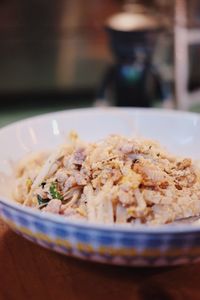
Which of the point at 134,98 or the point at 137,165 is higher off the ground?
the point at 137,165

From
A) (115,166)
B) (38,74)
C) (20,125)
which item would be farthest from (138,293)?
(38,74)

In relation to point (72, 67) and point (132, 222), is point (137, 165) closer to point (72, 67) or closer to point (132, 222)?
point (132, 222)

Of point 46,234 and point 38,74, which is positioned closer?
point 46,234

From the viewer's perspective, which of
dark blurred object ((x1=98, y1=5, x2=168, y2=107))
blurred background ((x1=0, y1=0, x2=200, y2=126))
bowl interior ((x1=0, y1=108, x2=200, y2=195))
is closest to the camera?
bowl interior ((x1=0, y1=108, x2=200, y2=195))

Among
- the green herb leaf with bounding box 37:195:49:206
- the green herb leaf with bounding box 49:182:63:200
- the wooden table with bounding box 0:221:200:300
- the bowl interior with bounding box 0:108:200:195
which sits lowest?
the wooden table with bounding box 0:221:200:300

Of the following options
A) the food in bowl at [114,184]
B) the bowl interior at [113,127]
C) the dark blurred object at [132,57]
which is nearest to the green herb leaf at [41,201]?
the food in bowl at [114,184]

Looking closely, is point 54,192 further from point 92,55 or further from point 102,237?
point 92,55

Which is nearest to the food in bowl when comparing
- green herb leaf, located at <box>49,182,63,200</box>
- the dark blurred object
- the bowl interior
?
green herb leaf, located at <box>49,182,63,200</box>

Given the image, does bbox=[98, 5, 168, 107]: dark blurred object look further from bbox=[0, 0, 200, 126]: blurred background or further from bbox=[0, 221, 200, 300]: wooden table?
bbox=[0, 221, 200, 300]: wooden table

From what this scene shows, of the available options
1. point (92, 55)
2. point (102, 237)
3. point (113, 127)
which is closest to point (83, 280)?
point (102, 237)
